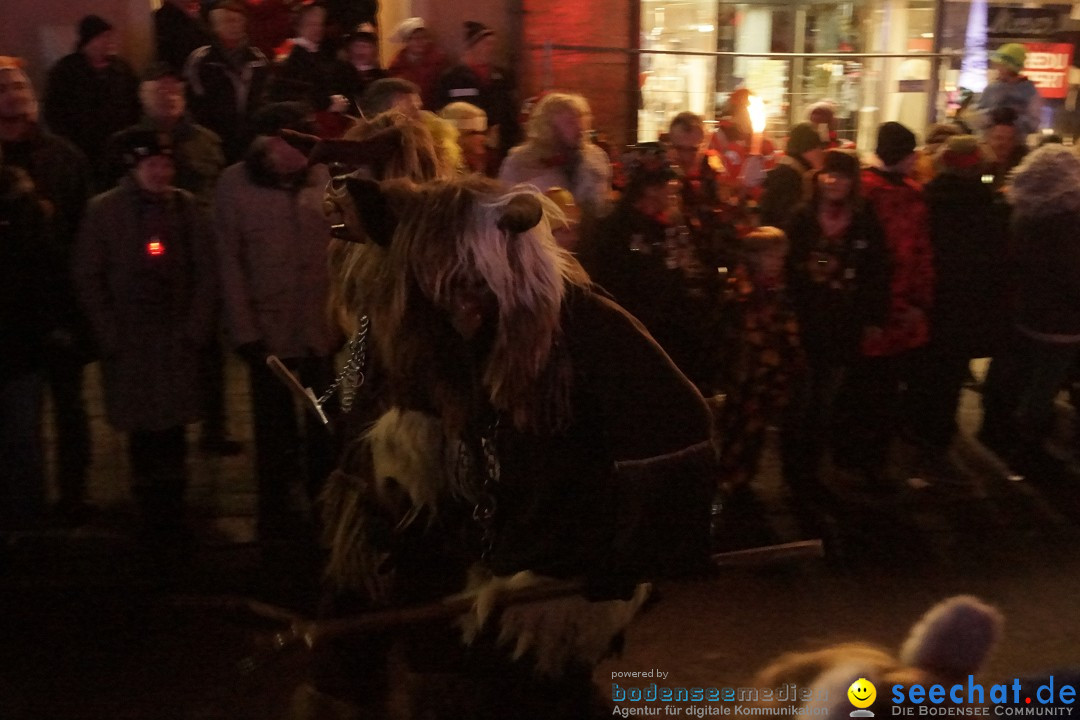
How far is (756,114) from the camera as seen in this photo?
8.55m

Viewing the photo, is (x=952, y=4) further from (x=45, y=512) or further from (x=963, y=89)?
(x=45, y=512)

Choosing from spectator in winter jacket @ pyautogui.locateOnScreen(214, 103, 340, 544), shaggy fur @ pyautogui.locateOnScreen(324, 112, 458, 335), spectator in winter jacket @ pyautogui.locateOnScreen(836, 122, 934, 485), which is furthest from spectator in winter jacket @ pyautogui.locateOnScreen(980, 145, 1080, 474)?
shaggy fur @ pyautogui.locateOnScreen(324, 112, 458, 335)

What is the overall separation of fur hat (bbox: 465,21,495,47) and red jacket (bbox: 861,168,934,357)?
9.49 ft

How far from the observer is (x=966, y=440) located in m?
6.97

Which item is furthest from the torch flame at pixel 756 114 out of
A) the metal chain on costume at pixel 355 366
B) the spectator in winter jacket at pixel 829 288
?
the metal chain on costume at pixel 355 366

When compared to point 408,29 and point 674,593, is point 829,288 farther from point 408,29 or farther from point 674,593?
point 408,29

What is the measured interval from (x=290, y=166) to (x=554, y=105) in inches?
58.7

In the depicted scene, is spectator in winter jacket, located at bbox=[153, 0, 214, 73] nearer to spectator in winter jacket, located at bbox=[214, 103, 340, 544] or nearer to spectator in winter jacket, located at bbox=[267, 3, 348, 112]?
spectator in winter jacket, located at bbox=[267, 3, 348, 112]

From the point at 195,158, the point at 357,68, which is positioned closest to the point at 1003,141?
the point at 357,68

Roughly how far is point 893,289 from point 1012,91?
4.39 meters

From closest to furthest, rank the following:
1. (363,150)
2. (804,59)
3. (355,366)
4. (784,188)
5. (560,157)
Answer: (355,366) < (363,150) < (560,157) < (784,188) < (804,59)

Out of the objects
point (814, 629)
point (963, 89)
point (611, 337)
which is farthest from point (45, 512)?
point (963, 89)

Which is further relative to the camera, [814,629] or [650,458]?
[814,629]

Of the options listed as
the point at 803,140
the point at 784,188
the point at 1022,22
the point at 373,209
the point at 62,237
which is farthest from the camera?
the point at 1022,22
